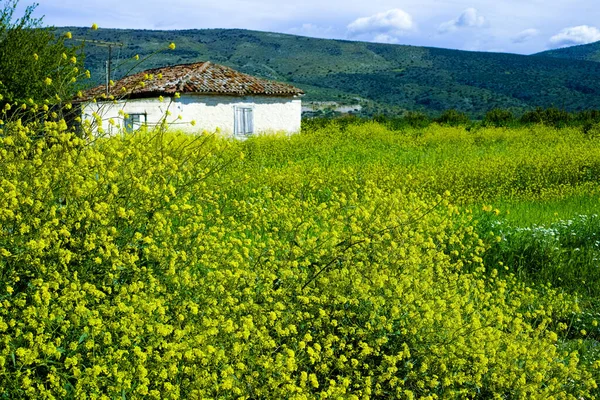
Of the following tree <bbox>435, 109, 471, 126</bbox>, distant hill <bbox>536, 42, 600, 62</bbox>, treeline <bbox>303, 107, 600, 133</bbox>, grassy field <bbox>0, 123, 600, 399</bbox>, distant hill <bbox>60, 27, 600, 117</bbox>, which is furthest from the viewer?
distant hill <bbox>536, 42, 600, 62</bbox>

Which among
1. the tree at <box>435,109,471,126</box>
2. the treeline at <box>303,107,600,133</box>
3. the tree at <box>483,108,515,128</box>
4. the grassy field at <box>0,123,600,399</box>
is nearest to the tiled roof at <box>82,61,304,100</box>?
the treeline at <box>303,107,600,133</box>

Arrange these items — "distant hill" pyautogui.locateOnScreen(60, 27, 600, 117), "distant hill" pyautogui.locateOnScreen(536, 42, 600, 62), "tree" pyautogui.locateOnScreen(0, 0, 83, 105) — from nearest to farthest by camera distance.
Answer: "tree" pyautogui.locateOnScreen(0, 0, 83, 105) → "distant hill" pyautogui.locateOnScreen(60, 27, 600, 117) → "distant hill" pyautogui.locateOnScreen(536, 42, 600, 62)

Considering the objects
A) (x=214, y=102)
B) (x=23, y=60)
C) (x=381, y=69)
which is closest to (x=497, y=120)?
(x=214, y=102)

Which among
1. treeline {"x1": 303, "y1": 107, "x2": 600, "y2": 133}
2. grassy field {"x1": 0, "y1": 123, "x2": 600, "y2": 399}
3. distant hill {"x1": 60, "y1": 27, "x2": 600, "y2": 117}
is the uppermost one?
distant hill {"x1": 60, "y1": 27, "x2": 600, "y2": 117}

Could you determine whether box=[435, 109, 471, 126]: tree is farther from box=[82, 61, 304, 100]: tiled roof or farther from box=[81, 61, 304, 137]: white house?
box=[82, 61, 304, 100]: tiled roof

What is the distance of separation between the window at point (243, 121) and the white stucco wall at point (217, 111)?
158 mm

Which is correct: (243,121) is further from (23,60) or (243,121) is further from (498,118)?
(498,118)

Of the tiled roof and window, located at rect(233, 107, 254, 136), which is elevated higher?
the tiled roof

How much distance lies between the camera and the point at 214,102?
23.1m

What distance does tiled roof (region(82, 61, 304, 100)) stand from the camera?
21.9 meters

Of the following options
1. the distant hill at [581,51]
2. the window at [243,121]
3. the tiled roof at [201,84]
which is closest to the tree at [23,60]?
the tiled roof at [201,84]

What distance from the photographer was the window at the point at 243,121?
942 inches

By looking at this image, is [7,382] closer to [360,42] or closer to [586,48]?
[360,42]

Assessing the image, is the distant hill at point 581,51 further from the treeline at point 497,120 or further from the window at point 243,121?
the window at point 243,121
